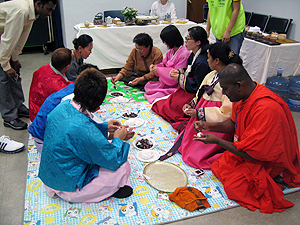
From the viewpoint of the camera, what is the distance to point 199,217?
1876 mm

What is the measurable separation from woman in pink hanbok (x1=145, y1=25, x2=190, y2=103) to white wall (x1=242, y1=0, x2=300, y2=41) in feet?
10.2

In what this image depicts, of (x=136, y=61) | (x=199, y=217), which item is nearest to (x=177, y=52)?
(x=136, y=61)

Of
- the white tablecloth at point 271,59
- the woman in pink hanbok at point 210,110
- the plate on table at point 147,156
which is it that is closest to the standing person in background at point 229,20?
the white tablecloth at point 271,59

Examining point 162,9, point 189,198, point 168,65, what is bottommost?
point 189,198

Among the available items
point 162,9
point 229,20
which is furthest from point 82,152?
point 162,9

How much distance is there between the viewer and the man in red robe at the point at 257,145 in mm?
1771

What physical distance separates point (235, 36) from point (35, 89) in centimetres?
255

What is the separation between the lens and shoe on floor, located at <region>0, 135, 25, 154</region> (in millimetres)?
2562

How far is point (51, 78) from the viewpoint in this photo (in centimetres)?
252

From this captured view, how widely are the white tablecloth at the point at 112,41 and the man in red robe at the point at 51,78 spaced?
197 cm

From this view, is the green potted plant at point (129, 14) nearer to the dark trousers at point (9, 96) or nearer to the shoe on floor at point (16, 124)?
the dark trousers at point (9, 96)

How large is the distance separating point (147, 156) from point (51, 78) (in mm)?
1172

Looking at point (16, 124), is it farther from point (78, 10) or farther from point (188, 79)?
point (78, 10)

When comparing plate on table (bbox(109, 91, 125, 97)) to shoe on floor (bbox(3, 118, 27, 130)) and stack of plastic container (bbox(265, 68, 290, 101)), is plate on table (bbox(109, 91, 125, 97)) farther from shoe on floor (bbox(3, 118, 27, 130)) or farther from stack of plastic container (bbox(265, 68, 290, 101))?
stack of plastic container (bbox(265, 68, 290, 101))
